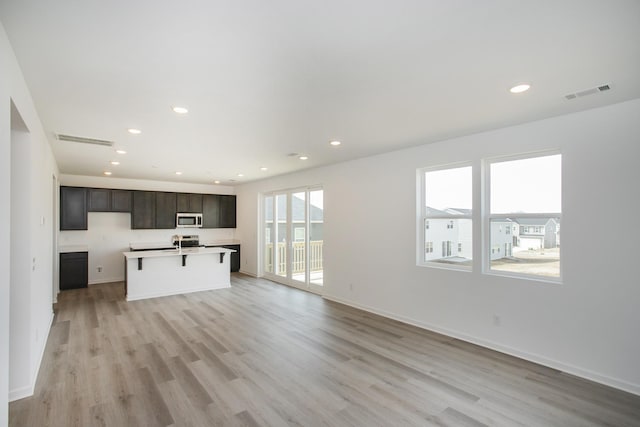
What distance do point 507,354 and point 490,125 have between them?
2544mm

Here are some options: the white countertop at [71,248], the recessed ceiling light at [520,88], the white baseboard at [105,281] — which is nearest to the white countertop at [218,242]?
the white baseboard at [105,281]

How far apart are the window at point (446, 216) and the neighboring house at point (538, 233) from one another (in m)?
0.58

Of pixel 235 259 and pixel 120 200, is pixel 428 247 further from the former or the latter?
Answer: pixel 120 200

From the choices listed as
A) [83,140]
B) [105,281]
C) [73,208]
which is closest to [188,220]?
[105,281]

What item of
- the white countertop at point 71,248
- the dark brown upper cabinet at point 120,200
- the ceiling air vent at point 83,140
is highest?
the ceiling air vent at point 83,140

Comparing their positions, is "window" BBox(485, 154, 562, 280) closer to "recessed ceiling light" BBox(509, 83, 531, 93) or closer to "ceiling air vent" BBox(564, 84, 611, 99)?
"ceiling air vent" BBox(564, 84, 611, 99)

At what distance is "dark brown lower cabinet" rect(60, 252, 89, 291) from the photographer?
271 inches

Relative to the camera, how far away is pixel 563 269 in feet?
10.6

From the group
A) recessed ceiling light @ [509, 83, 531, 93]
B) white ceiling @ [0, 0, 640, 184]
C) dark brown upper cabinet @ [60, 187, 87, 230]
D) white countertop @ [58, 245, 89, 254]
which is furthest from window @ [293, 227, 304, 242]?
recessed ceiling light @ [509, 83, 531, 93]

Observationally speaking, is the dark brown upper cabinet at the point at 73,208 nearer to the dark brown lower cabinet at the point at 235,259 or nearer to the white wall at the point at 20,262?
the dark brown lower cabinet at the point at 235,259

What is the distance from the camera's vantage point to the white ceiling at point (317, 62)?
1.64m

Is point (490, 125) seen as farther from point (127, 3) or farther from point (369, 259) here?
point (127, 3)

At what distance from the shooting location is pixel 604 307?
2980 millimetres

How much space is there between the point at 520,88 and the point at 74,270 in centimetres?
854
